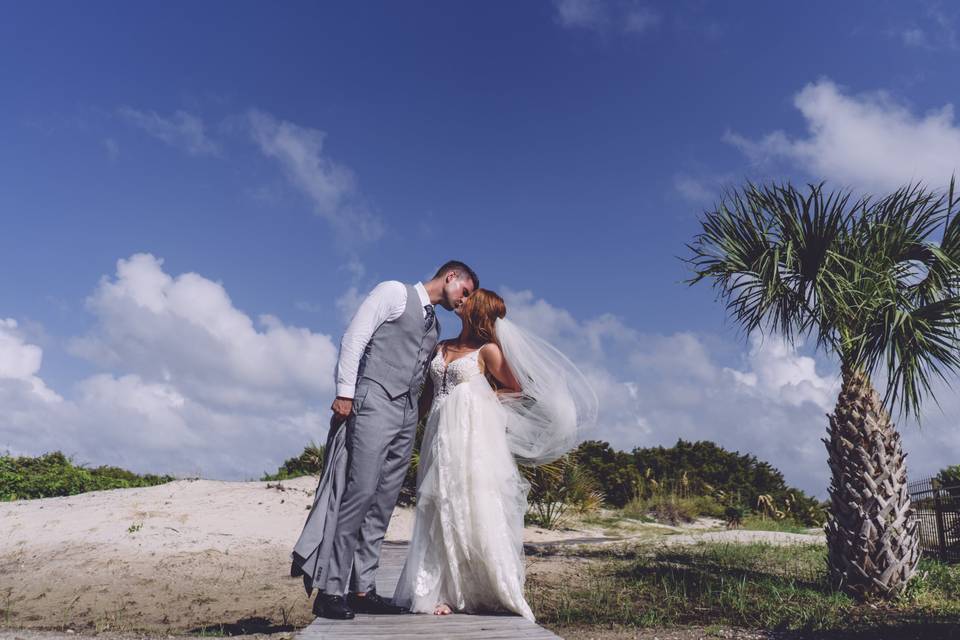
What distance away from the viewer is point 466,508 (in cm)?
473

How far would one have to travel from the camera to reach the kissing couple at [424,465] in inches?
181

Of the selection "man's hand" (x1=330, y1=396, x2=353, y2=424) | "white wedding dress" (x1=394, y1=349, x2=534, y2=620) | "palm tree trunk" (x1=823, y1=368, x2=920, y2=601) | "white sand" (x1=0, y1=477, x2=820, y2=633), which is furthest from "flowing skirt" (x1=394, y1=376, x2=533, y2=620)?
"palm tree trunk" (x1=823, y1=368, x2=920, y2=601)

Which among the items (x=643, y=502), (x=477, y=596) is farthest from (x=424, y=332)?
(x=643, y=502)

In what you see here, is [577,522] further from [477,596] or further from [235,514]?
[477,596]

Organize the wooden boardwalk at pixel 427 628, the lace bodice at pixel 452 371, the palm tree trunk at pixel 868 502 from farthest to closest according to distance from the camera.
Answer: the palm tree trunk at pixel 868 502 → the lace bodice at pixel 452 371 → the wooden boardwalk at pixel 427 628

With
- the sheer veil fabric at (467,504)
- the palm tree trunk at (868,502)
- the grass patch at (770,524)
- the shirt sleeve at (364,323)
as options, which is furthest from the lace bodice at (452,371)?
the grass patch at (770,524)

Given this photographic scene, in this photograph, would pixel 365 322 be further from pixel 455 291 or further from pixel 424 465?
pixel 424 465

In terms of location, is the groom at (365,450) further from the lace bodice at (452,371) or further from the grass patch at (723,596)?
the grass patch at (723,596)

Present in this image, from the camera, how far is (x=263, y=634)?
559cm

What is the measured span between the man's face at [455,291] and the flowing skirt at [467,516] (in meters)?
0.54

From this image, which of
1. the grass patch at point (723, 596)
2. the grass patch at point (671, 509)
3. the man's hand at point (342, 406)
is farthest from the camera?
the grass patch at point (671, 509)

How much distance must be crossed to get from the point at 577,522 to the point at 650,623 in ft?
30.6

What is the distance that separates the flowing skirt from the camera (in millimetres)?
4660

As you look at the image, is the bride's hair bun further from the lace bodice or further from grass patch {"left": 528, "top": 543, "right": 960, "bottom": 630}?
grass patch {"left": 528, "top": 543, "right": 960, "bottom": 630}
